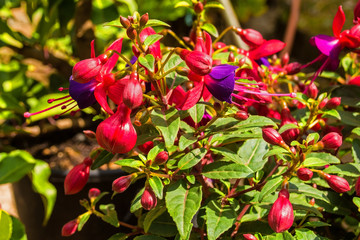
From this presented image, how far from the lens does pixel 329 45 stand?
2.29 feet

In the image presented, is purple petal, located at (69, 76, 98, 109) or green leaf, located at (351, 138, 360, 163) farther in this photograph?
green leaf, located at (351, 138, 360, 163)

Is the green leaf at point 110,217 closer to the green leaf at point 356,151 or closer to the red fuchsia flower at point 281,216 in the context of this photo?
the red fuchsia flower at point 281,216

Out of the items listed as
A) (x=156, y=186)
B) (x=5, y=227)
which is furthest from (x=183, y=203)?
(x=5, y=227)

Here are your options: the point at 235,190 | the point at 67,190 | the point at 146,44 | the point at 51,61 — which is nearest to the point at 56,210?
the point at 51,61

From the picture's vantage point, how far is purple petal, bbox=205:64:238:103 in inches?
21.4

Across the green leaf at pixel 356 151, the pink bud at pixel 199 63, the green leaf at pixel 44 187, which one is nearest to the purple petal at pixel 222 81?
the pink bud at pixel 199 63

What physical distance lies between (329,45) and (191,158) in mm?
305

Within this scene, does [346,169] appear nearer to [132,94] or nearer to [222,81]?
[222,81]

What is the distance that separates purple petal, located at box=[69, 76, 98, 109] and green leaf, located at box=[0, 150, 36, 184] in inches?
24.0

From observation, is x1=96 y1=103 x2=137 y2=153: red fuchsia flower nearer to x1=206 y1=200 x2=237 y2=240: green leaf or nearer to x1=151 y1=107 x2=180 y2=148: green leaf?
x1=151 y1=107 x2=180 y2=148: green leaf

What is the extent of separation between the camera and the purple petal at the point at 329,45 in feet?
2.27

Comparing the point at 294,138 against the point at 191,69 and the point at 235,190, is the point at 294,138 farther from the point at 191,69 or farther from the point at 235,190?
the point at 191,69

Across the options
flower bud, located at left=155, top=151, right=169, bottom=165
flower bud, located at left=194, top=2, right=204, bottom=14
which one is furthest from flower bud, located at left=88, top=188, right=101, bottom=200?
flower bud, located at left=194, top=2, right=204, bottom=14

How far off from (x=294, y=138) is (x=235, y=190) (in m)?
0.13
